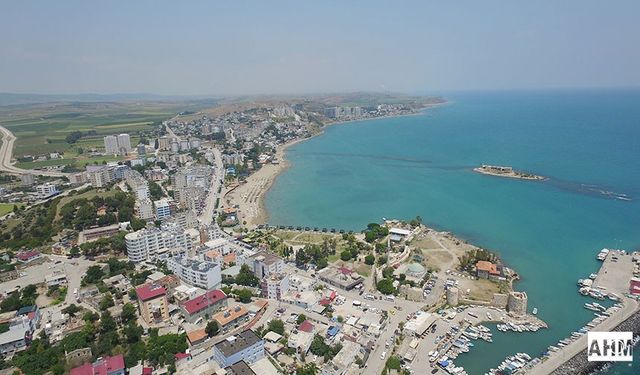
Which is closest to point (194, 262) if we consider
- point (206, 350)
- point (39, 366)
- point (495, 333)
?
point (206, 350)

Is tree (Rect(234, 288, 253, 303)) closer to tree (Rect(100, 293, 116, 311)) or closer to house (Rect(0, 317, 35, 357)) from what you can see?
tree (Rect(100, 293, 116, 311))

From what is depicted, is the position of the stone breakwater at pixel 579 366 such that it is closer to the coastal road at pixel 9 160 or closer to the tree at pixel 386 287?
the tree at pixel 386 287

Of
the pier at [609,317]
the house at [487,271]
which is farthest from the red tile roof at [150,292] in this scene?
the house at [487,271]

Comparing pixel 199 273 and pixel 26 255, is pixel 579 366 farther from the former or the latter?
pixel 26 255

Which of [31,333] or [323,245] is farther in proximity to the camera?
[323,245]

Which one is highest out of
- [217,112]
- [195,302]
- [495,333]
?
[217,112]

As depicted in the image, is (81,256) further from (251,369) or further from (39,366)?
(251,369)

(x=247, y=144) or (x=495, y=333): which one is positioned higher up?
(x=247, y=144)
